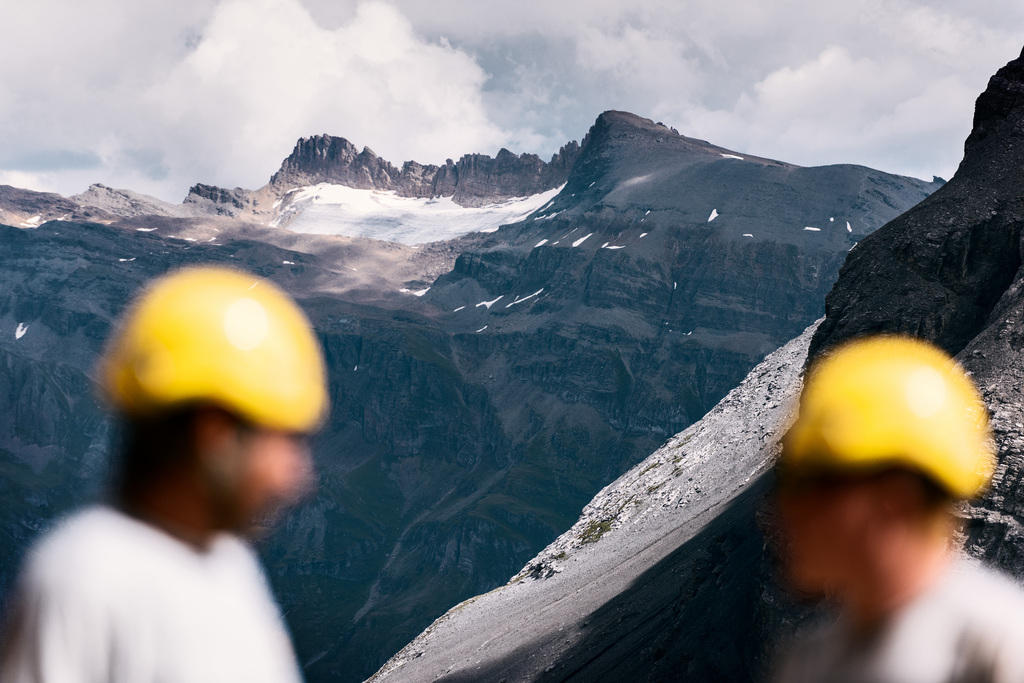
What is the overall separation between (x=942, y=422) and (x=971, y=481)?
543 mm

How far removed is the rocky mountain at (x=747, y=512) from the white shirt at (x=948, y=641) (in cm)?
2651

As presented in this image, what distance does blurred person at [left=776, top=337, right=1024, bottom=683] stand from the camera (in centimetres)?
539

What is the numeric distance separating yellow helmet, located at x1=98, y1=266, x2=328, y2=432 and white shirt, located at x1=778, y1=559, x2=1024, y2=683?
338 cm

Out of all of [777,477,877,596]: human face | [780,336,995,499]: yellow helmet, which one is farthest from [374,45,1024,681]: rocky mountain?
[780,336,995,499]: yellow helmet

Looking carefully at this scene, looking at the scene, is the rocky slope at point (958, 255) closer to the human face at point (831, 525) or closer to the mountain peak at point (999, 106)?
the mountain peak at point (999, 106)

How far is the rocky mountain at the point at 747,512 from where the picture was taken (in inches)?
1471

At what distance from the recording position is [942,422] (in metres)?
5.45

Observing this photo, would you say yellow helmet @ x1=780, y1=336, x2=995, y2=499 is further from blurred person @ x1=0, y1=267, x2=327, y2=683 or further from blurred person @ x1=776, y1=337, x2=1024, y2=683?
blurred person @ x1=0, y1=267, x2=327, y2=683

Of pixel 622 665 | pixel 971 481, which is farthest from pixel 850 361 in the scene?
pixel 622 665

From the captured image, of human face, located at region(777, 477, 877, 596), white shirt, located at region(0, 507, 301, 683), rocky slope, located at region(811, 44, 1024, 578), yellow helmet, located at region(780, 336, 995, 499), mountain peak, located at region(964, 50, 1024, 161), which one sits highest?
mountain peak, located at region(964, 50, 1024, 161)

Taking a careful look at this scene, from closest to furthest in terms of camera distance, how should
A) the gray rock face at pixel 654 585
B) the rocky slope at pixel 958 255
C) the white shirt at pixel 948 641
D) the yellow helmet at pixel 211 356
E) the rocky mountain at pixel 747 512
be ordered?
the white shirt at pixel 948 641 → the yellow helmet at pixel 211 356 → the rocky mountain at pixel 747 512 → the rocky slope at pixel 958 255 → the gray rock face at pixel 654 585

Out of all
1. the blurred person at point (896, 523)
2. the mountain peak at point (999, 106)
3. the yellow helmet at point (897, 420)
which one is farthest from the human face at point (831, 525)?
the mountain peak at point (999, 106)

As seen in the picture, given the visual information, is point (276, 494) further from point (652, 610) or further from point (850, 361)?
point (652, 610)

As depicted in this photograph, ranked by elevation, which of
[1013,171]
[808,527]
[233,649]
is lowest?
[233,649]
